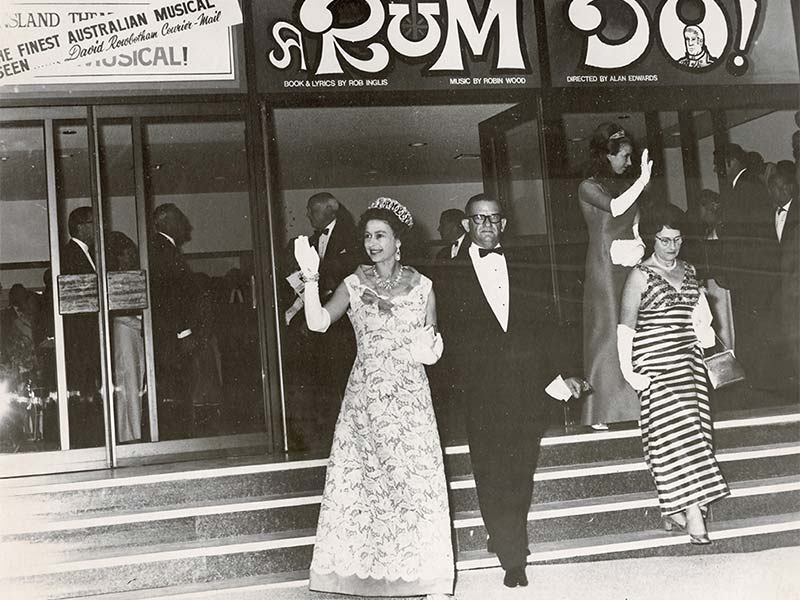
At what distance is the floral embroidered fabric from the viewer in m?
3.34

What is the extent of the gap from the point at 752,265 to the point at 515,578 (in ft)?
8.40

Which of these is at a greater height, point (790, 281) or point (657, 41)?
point (657, 41)

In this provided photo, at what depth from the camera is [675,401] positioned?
4004mm

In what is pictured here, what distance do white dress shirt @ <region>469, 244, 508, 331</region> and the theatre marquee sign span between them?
144cm

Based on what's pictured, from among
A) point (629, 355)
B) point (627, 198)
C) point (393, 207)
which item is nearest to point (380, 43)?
point (393, 207)

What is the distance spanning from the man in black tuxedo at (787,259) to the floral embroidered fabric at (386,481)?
2.54m

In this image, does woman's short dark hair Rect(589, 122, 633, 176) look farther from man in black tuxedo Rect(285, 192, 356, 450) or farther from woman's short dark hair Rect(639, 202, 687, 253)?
man in black tuxedo Rect(285, 192, 356, 450)

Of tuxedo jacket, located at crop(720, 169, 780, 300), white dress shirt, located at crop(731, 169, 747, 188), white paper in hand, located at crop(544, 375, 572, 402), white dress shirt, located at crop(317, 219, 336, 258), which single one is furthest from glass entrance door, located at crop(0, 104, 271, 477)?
white dress shirt, located at crop(731, 169, 747, 188)

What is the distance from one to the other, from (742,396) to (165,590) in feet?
11.2

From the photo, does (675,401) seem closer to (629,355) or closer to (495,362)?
(629,355)

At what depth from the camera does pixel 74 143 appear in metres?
6.00

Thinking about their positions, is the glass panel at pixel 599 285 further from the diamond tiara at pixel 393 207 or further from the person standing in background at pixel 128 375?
the person standing in background at pixel 128 375

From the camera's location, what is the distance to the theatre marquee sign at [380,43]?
4531 millimetres

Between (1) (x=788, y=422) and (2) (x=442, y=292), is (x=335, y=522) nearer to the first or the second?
(2) (x=442, y=292)
